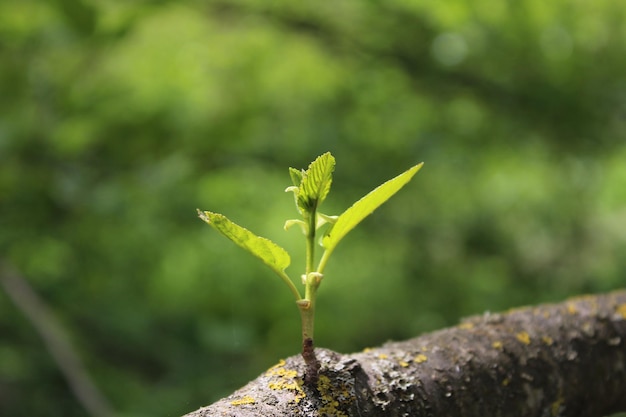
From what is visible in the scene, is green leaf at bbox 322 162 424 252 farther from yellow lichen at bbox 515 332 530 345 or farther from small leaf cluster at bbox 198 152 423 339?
yellow lichen at bbox 515 332 530 345

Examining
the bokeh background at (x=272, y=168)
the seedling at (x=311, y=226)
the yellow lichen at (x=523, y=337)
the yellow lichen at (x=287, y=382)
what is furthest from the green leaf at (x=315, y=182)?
the bokeh background at (x=272, y=168)

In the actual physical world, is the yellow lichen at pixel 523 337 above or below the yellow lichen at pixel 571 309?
below

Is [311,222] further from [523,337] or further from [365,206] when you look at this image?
[523,337]

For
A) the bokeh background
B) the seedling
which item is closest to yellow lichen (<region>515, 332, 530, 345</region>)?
the seedling

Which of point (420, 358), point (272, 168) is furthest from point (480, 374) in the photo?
point (272, 168)

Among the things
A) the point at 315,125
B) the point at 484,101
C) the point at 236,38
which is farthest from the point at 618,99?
the point at 236,38

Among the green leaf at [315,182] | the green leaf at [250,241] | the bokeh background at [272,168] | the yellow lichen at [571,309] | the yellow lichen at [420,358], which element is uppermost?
the bokeh background at [272,168]

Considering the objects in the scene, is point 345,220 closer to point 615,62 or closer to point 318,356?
point 318,356

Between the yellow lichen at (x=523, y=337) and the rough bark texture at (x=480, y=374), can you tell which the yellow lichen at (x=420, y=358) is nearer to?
the rough bark texture at (x=480, y=374)
